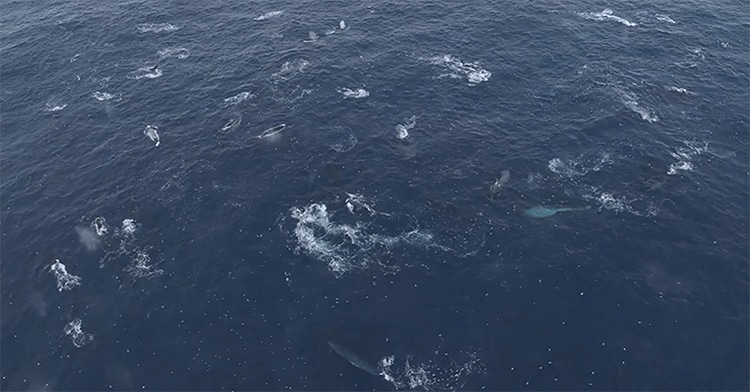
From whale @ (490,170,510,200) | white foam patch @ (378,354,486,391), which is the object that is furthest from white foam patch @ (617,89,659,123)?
white foam patch @ (378,354,486,391)

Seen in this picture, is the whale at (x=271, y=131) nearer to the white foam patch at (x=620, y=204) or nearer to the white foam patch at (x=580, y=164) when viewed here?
the white foam patch at (x=580, y=164)

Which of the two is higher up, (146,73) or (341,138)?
(146,73)

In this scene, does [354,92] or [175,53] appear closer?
[354,92]

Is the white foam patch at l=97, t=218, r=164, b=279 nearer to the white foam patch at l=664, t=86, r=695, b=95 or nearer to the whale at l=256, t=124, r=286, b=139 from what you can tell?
the whale at l=256, t=124, r=286, b=139

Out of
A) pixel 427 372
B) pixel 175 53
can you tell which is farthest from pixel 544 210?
pixel 175 53

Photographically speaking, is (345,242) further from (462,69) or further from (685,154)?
(685,154)

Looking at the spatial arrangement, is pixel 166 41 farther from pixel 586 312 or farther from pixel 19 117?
pixel 586 312
